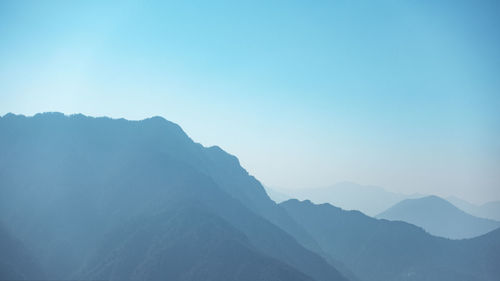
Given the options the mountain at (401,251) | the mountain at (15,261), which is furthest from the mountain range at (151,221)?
the mountain at (401,251)

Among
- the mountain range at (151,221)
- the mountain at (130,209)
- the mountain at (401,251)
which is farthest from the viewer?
the mountain at (401,251)

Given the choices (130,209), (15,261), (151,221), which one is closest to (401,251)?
(151,221)

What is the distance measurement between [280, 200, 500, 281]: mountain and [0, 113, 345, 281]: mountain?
33510 mm

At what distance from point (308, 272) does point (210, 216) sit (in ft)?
118

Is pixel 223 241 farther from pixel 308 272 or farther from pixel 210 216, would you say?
pixel 308 272

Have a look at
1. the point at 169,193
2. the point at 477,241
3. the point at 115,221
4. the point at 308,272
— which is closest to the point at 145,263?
the point at 115,221

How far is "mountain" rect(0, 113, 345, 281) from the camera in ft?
268

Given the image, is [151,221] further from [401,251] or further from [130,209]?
[401,251]

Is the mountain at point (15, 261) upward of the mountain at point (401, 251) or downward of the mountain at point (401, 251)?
downward

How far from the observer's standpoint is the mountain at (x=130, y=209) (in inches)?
3219

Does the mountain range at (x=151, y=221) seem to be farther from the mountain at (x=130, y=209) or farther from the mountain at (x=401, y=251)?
the mountain at (x=401, y=251)

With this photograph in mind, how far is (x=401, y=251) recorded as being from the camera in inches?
6870

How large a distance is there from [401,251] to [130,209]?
5145 inches

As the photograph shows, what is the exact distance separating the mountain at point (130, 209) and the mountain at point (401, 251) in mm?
33510
